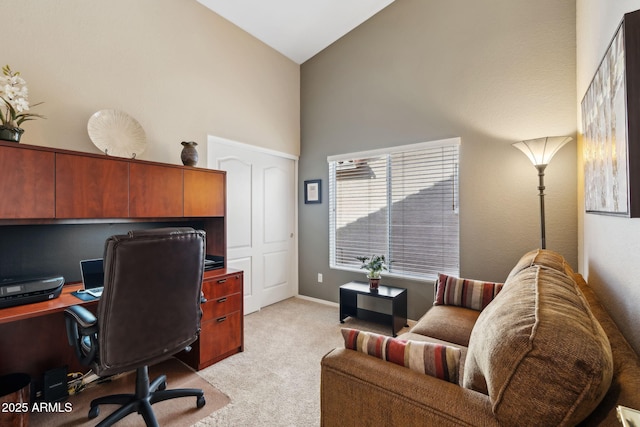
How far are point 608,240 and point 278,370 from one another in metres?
2.29

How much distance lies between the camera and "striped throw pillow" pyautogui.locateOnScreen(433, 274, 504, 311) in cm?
225

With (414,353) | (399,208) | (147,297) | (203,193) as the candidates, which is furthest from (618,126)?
(203,193)

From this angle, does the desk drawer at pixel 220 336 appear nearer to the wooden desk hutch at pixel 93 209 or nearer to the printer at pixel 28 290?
the wooden desk hutch at pixel 93 209

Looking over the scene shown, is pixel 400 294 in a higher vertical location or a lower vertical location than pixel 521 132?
lower

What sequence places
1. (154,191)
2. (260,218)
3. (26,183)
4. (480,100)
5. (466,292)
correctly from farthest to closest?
(260,218), (480,100), (466,292), (154,191), (26,183)

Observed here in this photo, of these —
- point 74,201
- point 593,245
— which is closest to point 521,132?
point 593,245

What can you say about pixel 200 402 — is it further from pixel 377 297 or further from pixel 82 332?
pixel 377 297

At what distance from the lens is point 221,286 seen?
96.7 inches

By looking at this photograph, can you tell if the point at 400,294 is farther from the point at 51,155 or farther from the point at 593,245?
the point at 51,155

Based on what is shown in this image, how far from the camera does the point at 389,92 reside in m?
3.38

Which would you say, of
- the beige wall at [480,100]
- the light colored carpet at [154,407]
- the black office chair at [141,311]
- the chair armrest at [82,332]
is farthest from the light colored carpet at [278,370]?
the beige wall at [480,100]

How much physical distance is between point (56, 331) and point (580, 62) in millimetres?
4439

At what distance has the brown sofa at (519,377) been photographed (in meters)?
0.67

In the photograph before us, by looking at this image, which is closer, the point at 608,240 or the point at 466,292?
the point at 608,240
